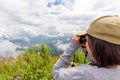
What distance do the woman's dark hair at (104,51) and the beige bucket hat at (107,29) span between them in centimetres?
3

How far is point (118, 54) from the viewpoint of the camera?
203cm

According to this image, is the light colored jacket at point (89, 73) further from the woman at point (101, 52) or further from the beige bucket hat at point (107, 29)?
the beige bucket hat at point (107, 29)

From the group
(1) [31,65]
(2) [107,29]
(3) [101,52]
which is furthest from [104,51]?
(1) [31,65]

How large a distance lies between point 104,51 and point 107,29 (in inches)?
6.0

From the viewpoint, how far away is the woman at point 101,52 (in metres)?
2.02

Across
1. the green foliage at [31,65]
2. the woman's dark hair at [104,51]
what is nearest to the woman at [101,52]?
the woman's dark hair at [104,51]

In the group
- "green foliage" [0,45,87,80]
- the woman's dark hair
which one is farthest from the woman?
"green foliage" [0,45,87,80]

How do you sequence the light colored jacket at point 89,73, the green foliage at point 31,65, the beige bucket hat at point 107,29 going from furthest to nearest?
the green foliage at point 31,65, the light colored jacket at point 89,73, the beige bucket hat at point 107,29

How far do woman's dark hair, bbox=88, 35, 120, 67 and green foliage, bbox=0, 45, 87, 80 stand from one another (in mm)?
4866

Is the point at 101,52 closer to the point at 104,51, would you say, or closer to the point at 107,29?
the point at 104,51

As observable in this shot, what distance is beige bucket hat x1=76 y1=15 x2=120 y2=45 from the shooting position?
6.61ft

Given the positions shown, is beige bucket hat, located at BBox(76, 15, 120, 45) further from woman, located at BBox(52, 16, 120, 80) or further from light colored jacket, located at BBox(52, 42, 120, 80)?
light colored jacket, located at BBox(52, 42, 120, 80)

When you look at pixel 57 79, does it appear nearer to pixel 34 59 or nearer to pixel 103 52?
pixel 103 52

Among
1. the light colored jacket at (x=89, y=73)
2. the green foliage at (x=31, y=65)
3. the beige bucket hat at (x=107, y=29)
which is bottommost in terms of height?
the green foliage at (x=31, y=65)
